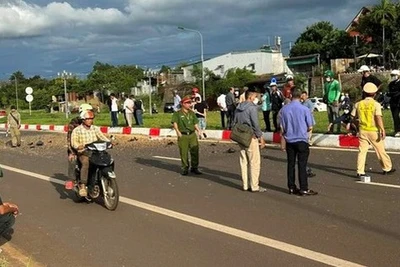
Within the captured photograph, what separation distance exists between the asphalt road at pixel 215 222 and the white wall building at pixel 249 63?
61.8m

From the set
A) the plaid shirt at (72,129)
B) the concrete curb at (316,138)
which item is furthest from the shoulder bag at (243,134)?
the concrete curb at (316,138)

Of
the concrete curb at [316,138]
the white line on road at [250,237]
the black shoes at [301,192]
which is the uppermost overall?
the concrete curb at [316,138]

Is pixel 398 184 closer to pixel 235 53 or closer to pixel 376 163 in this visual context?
pixel 376 163

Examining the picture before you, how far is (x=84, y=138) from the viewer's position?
8.82m

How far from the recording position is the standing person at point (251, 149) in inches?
363

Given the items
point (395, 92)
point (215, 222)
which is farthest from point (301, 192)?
point (395, 92)

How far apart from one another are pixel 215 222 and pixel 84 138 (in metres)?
2.83

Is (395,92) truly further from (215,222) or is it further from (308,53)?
(308,53)

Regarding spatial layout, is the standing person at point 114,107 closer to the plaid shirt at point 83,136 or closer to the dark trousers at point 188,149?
the dark trousers at point 188,149

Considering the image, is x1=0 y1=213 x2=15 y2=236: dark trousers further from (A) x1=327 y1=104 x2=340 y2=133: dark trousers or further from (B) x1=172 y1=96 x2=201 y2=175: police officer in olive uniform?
(A) x1=327 y1=104 x2=340 y2=133: dark trousers

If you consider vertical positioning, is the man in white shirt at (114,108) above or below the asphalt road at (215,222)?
above

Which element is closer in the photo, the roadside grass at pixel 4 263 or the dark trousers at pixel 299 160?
the roadside grass at pixel 4 263

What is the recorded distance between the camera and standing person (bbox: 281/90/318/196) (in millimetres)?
8750

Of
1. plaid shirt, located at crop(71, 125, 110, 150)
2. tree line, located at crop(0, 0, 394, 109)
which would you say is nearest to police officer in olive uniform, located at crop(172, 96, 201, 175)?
plaid shirt, located at crop(71, 125, 110, 150)
